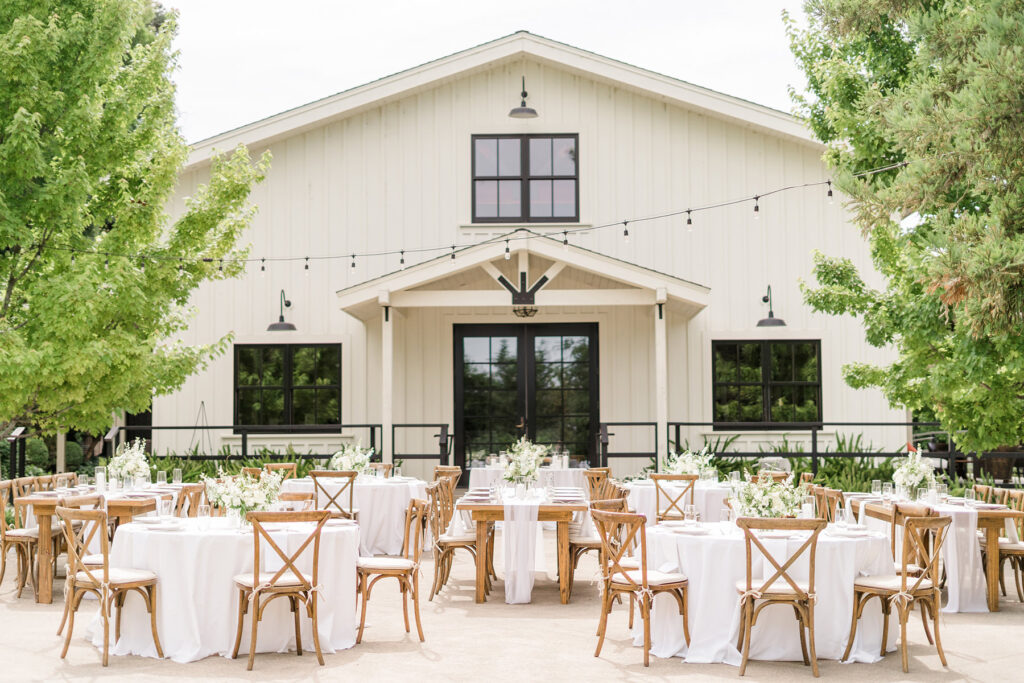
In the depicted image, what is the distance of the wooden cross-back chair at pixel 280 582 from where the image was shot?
7031 mm

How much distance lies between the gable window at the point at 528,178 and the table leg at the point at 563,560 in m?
8.39

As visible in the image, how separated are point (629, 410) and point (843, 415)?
11.1 feet

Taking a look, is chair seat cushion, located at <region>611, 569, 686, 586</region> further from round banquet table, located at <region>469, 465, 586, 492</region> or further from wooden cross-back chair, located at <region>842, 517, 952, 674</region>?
round banquet table, located at <region>469, 465, 586, 492</region>

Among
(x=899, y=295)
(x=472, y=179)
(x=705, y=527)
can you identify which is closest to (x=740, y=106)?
(x=472, y=179)

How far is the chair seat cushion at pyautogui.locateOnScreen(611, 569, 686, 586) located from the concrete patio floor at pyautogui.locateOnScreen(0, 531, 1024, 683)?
0.51 meters

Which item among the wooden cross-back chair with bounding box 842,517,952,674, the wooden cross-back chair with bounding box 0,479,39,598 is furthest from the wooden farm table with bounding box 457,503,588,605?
the wooden cross-back chair with bounding box 0,479,39,598

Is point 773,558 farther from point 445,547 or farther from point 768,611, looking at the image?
point 445,547

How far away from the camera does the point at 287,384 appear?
56.5ft

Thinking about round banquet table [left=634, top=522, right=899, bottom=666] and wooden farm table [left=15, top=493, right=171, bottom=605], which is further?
wooden farm table [left=15, top=493, right=171, bottom=605]

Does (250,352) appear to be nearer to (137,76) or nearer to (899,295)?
(137,76)

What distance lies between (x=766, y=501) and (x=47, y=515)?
633 cm

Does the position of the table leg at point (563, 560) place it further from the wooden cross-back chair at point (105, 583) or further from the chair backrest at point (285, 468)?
the chair backrest at point (285, 468)

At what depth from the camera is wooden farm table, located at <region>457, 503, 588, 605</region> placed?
31.4 ft

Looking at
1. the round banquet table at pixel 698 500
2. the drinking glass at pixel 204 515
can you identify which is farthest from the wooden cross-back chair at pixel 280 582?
the round banquet table at pixel 698 500
